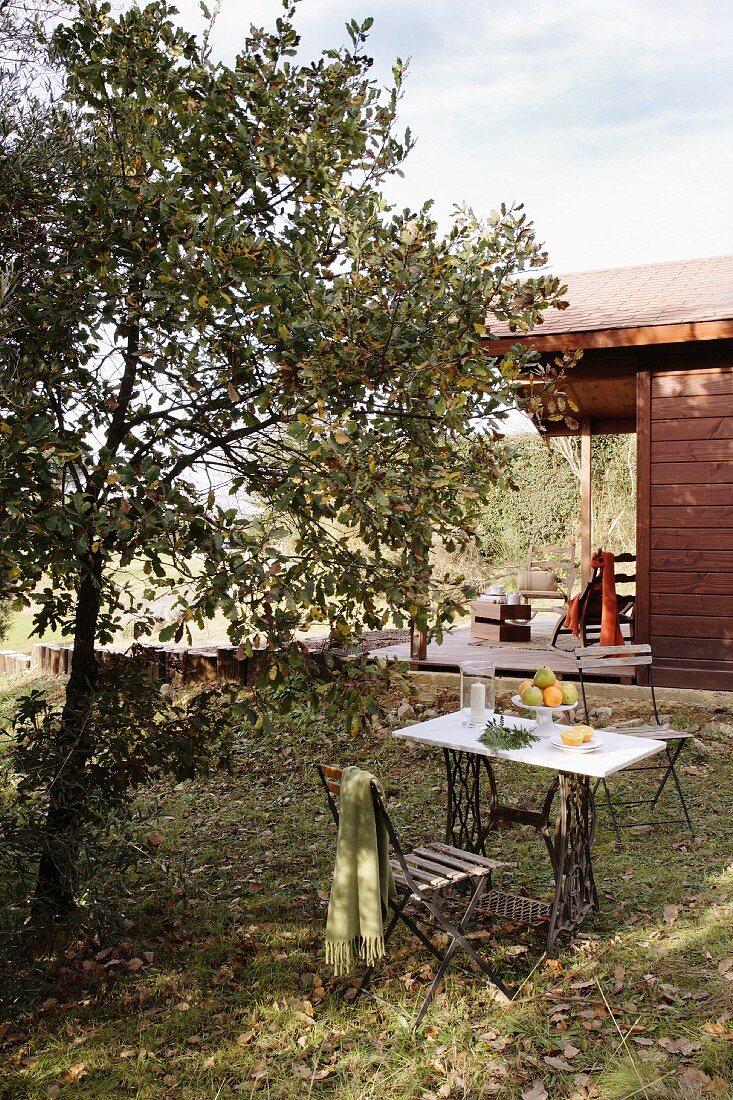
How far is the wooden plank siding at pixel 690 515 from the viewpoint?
727 cm

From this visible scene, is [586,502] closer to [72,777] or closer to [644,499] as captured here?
[644,499]

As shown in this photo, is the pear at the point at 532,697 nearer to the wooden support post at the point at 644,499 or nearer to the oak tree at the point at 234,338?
the oak tree at the point at 234,338

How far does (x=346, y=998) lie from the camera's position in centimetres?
343

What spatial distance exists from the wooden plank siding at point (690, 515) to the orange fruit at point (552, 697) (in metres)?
3.80

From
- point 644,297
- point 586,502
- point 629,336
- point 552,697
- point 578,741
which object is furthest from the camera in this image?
point 586,502

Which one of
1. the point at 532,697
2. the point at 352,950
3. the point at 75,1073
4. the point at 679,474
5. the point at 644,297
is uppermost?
the point at 644,297

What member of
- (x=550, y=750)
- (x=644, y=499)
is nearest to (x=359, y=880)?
(x=550, y=750)

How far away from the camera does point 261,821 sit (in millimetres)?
5773

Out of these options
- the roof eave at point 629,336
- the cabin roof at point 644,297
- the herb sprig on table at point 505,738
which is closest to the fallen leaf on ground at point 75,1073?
the herb sprig on table at point 505,738

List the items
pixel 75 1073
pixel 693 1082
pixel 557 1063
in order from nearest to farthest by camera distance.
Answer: pixel 693 1082, pixel 557 1063, pixel 75 1073

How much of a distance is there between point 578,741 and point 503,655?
17.0ft

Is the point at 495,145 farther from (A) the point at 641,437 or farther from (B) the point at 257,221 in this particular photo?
(B) the point at 257,221

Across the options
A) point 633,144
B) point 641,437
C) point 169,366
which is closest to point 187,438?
point 169,366

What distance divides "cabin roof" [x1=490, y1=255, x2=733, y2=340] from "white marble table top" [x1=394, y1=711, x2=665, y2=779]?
158 inches
